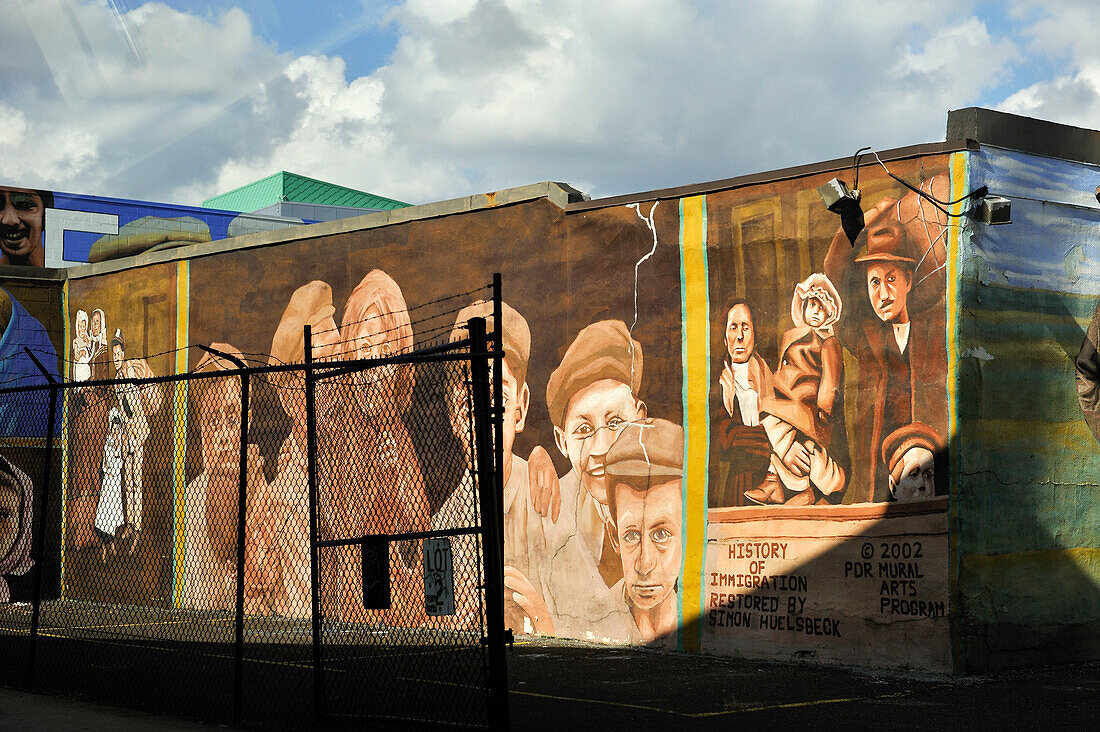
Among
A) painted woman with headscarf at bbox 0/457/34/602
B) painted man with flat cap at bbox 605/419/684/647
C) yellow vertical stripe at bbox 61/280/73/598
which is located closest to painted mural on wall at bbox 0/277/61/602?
painted woman with headscarf at bbox 0/457/34/602

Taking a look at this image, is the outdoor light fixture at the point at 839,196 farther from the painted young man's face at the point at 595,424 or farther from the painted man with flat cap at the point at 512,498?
the painted man with flat cap at the point at 512,498

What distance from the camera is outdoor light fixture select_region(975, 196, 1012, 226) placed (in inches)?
424

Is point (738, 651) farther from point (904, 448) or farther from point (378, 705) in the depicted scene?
point (378, 705)

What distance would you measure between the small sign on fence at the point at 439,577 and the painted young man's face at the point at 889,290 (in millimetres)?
5529

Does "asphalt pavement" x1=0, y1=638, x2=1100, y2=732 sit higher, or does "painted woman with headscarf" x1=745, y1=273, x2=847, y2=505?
"painted woman with headscarf" x1=745, y1=273, x2=847, y2=505

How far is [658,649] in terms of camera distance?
12.7 metres

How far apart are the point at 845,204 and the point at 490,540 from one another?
19.1ft

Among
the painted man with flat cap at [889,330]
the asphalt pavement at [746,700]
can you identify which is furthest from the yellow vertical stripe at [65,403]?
the painted man with flat cap at [889,330]

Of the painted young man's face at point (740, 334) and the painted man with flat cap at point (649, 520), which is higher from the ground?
the painted young man's face at point (740, 334)

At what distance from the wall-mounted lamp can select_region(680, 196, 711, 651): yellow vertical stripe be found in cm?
153

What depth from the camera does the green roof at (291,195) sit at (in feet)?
130

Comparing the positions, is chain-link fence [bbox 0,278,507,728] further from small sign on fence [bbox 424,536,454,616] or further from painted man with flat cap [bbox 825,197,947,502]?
painted man with flat cap [bbox 825,197,947,502]

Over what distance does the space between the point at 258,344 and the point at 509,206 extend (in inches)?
193

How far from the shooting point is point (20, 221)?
3122cm
